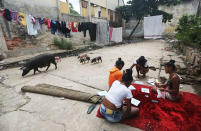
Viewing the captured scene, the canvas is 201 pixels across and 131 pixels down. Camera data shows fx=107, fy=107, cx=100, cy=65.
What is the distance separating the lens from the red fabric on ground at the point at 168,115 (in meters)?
1.72

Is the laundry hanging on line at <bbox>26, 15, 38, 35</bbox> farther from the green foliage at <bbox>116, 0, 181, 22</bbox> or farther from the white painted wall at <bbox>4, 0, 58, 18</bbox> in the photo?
the green foliage at <bbox>116, 0, 181, 22</bbox>

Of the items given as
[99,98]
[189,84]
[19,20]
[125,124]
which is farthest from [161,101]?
[19,20]

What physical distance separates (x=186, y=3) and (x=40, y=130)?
22.1 metres

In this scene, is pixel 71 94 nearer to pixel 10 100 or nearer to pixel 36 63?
pixel 10 100

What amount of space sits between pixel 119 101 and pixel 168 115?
1.04 metres

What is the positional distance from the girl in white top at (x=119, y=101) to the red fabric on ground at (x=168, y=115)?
0.19m

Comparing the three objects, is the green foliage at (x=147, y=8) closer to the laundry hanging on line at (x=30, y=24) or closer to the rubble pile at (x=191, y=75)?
the rubble pile at (x=191, y=75)

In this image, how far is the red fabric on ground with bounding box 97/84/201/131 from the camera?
1719 mm

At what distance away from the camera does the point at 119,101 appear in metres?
1.67

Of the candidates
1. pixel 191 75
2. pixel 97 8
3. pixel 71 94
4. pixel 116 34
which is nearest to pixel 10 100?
pixel 71 94

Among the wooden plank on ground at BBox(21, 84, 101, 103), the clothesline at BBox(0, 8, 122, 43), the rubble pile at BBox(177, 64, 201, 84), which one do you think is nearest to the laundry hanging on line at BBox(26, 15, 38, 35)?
the clothesline at BBox(0, 8, 122, 43)

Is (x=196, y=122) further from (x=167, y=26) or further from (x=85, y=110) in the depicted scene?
(x=167, y=26)

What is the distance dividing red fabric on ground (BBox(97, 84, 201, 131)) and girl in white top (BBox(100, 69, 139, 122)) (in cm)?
19

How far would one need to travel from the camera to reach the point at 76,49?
8742 millimetres
